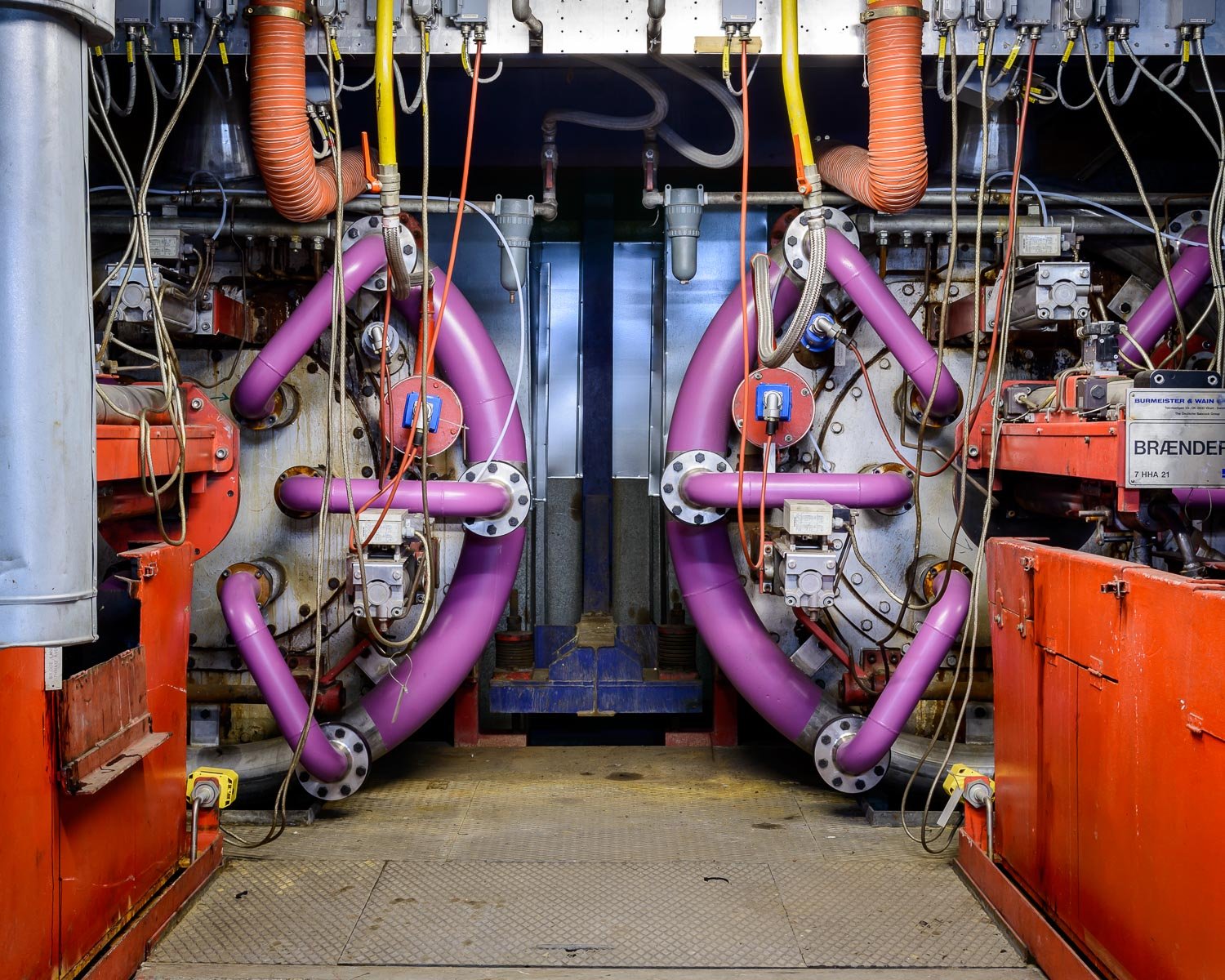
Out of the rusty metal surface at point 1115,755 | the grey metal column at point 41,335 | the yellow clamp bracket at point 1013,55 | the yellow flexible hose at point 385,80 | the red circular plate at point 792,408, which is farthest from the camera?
the red circular plate at point 792,408

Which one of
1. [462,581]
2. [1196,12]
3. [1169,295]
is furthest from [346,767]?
[1196,12]

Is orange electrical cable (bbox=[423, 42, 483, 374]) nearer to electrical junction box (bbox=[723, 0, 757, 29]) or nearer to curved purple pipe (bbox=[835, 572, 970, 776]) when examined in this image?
electrical junction box (bbox=[723, 0, 757, 29])

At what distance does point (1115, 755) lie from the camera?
2.10 meters

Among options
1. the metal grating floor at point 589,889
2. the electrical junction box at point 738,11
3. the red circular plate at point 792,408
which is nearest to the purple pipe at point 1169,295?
the red circular plate at point 792,408

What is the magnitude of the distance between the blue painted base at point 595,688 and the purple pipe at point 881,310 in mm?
1440

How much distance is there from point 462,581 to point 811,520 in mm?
1207

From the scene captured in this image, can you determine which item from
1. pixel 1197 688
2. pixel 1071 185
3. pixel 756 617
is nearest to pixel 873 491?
pixel 756 617

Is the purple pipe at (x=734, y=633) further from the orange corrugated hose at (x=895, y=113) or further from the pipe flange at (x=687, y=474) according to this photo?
the orange corrugated hose at (x=895, y=113)

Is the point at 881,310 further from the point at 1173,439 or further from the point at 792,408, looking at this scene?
the point at 1173,439

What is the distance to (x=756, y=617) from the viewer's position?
143 inches

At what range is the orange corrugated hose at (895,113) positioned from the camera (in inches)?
124

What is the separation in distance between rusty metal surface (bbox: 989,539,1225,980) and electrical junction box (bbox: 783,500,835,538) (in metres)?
0.56

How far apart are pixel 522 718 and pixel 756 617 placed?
128 centimetres

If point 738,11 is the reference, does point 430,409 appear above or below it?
below
